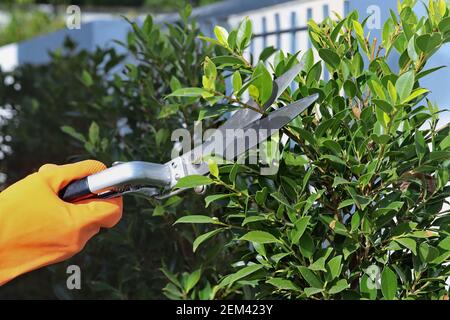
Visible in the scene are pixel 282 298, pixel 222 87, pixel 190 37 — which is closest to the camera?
pixel 282 298

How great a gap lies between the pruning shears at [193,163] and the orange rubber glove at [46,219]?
0.03 m

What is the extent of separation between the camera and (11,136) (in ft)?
18.2

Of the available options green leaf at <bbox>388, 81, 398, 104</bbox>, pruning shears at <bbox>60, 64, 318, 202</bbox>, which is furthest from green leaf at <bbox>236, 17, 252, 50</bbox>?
green leaf at <bbox>388, 81, 398, 104</bbox>

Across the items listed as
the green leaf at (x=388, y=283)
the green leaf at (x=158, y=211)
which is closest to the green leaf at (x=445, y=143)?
the green leaf at (x=388, y=283)

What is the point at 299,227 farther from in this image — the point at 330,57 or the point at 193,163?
the point at 330,57

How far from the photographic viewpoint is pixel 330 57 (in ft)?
7.09

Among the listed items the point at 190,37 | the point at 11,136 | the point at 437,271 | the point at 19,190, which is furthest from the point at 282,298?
the point at 11,136

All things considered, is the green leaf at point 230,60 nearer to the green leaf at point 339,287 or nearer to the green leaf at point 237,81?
the green leaf at point 237,81

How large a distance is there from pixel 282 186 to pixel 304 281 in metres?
0.26

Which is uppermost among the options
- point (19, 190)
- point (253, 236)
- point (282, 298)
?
point (19, 190)

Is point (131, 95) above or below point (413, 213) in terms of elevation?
above

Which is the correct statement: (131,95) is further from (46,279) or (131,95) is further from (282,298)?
(46,279)

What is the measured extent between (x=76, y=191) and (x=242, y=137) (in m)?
0.41

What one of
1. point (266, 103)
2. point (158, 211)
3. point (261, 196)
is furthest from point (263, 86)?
point (158, 211)
